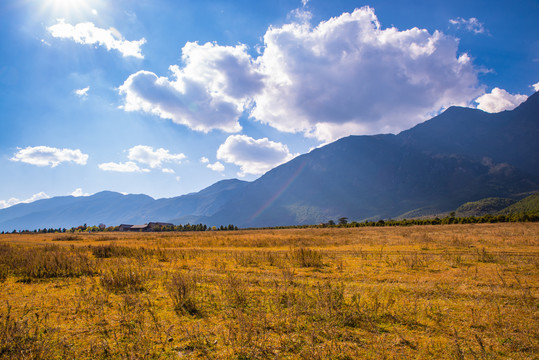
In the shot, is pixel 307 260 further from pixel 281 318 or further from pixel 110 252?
pixel 110 252

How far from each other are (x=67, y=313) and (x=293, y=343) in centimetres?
652

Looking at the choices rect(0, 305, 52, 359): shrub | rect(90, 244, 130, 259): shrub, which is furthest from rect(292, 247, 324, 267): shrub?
rect(90, 244, 130, 259): shrub

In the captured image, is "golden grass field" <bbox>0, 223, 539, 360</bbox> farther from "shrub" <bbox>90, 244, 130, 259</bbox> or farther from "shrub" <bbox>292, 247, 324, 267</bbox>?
"shrub" <bbox>90, 244, 130, 259</bbox>

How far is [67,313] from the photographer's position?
6816 millimetres

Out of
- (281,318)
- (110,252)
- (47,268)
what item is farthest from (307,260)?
(110,252)

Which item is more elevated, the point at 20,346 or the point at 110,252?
the point at 20,346

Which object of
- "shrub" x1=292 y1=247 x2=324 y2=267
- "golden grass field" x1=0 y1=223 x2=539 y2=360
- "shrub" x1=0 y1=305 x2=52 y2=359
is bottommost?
"shrub" x1=292 y1=247 x2=324 y2=267

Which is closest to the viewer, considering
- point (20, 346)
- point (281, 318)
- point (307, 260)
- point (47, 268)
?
point (20, 346)

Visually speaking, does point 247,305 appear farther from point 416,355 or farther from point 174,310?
point 416,355

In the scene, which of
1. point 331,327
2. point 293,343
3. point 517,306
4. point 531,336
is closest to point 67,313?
point 293,343

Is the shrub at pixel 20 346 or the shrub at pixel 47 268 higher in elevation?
the shrub at pixel 20 346

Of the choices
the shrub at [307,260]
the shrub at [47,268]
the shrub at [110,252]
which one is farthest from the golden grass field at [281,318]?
the shrub at [110,252]

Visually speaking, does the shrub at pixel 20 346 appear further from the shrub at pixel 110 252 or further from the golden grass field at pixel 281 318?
the shrub at pixel 110 252

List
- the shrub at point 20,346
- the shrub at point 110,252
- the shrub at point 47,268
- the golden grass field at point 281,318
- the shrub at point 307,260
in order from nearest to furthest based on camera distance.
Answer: the shrub at point 20,346 < the golden grass field at point 281,318 < the shrub at point 47,268 < the shrub at point 307,260 < the shrub at point 110,252
